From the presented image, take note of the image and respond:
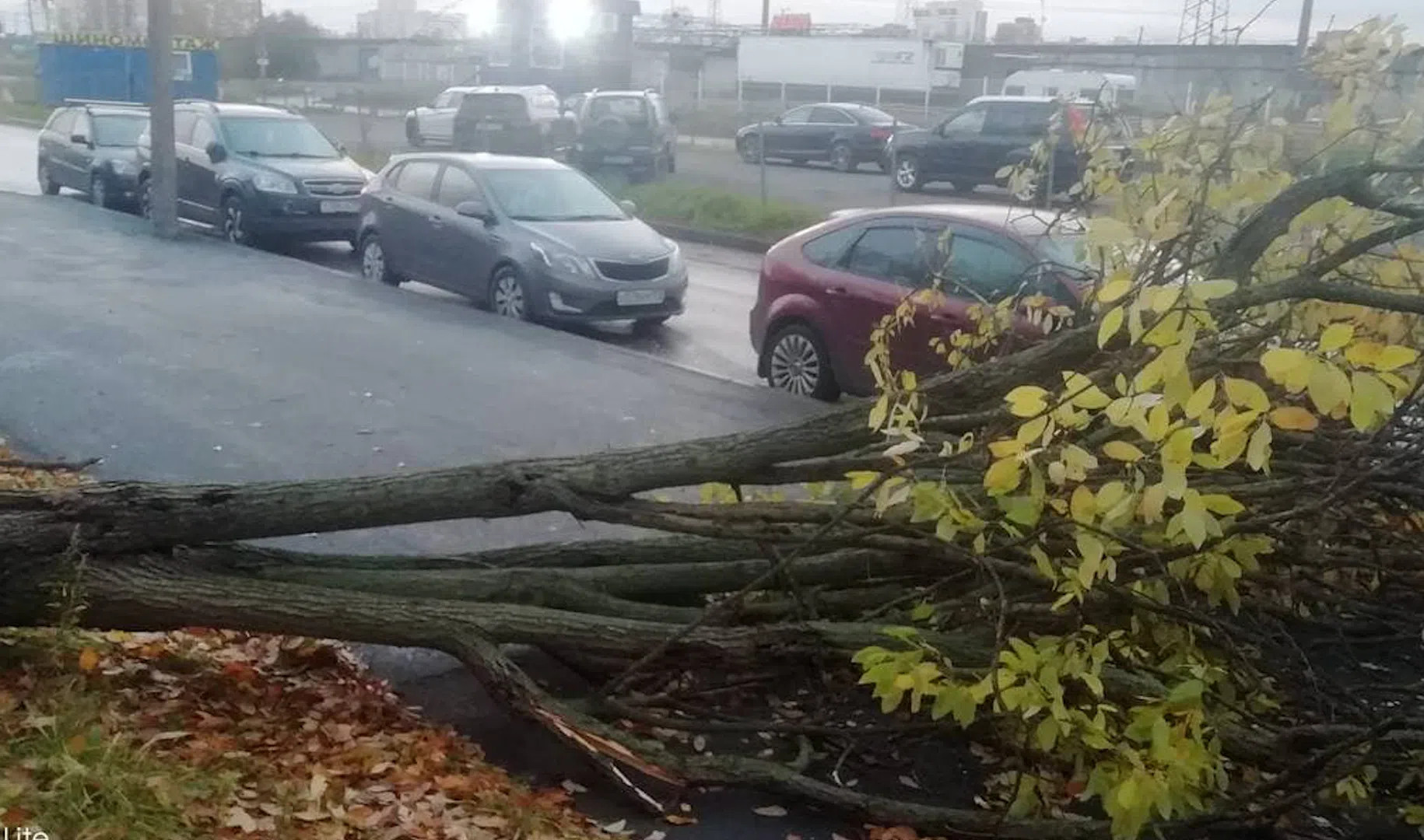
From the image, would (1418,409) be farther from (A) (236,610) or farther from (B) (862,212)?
(B) (862,212)

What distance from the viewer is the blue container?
3597 centimetres

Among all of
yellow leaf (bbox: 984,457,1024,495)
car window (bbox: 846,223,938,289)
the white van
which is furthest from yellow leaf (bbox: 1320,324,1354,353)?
the white van

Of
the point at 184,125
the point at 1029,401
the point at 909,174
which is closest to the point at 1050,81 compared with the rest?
the point at 909,174

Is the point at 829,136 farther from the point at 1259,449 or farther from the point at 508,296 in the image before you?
the point at 1259,449

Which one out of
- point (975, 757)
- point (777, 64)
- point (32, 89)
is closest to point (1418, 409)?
point (975, 757)

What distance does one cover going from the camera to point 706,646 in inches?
179

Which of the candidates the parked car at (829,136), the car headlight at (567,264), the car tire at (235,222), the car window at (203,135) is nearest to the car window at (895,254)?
the car headlight at (567,264)

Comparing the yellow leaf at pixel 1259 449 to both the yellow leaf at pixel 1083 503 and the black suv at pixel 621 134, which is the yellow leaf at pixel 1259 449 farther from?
the black suv at pixel 621 134

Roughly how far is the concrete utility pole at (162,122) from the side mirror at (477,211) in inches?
224

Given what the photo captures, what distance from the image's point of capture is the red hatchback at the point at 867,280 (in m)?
8.49

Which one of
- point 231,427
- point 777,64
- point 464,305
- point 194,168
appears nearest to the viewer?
point 231,427

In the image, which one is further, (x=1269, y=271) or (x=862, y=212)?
(x=862, y=212)

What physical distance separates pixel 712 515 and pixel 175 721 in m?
1.88

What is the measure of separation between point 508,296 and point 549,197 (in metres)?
1.22
